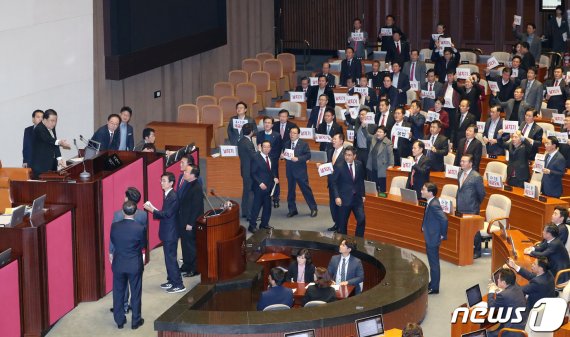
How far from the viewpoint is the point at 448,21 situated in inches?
1068

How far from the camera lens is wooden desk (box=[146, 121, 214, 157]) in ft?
66.1

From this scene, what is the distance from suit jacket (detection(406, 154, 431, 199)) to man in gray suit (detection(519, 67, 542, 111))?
14.0 ft

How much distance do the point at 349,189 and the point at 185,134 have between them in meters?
5.51

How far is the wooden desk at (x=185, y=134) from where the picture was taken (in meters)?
20.1

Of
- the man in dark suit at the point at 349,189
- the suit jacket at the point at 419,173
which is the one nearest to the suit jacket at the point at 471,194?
the suit jacket at the point at 419,173

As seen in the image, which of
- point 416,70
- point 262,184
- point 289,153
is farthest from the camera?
point 416,70

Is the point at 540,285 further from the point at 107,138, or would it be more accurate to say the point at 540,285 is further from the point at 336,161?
the point at 107,138

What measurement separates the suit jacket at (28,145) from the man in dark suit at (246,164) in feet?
9.72

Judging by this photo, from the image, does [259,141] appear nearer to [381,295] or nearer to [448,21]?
[381,295]

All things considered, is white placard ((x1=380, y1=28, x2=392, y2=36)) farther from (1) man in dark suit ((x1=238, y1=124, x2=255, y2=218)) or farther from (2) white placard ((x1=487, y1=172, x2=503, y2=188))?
(2) white placard ((x1=487, y1=172, x2=503, y2=188))

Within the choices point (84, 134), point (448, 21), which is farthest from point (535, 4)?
point (84, 134)

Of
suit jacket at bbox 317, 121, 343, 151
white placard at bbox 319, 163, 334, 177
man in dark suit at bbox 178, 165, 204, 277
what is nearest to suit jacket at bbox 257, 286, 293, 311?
man in dark suit at bbox 178, 165, 204, 277

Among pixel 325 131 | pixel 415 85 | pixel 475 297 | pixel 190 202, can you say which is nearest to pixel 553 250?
pixel 475 297

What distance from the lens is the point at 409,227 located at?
15609 millimetres
